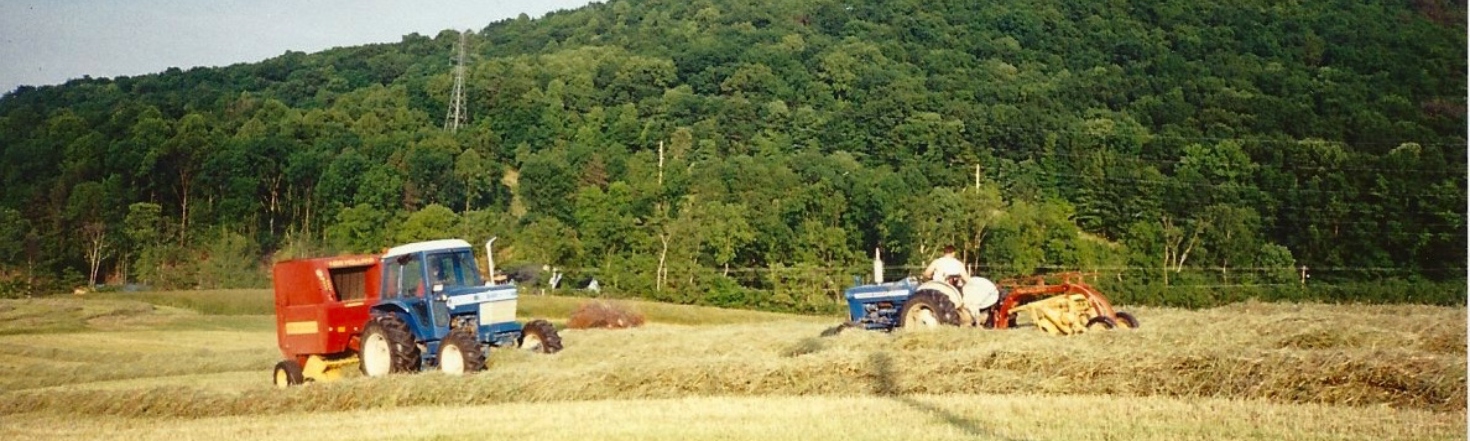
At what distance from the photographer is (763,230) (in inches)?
2178

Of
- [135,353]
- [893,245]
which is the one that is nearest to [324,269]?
[135,353]

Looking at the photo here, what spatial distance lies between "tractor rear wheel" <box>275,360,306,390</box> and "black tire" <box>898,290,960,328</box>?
27.0ft

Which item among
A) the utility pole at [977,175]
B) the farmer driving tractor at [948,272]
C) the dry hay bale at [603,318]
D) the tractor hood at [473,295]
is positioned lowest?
the dry hay bale at [603,318]

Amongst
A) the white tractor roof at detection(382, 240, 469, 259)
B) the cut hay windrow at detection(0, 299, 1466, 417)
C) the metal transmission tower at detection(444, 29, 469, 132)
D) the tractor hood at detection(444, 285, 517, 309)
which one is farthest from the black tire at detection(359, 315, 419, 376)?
the metal transmission tower at detection(444, 29, 469, 132)

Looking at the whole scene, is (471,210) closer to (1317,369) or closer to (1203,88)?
(1203,88)

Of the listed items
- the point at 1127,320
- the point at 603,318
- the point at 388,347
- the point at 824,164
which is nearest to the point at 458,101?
the point at 824,164

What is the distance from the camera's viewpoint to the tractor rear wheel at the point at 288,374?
18.7 metres

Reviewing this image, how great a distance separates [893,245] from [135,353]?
2986 centimetres

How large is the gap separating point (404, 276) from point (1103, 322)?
9.25m

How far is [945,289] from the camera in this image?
18859 millimetres

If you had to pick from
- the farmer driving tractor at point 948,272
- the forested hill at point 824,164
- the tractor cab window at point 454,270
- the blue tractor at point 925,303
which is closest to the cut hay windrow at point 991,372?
the blue tractor at point 925,303

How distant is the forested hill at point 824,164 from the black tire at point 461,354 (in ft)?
73.2

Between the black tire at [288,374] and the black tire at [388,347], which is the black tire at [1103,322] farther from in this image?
the black tire at [288,374]

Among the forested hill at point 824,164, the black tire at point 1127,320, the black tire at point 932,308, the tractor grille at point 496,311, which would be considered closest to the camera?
the black tire at point 1127,320
